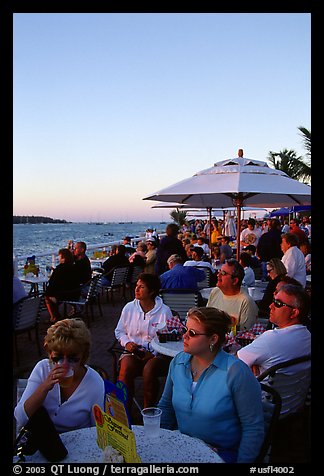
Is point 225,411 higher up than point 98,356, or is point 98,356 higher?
point 225,411

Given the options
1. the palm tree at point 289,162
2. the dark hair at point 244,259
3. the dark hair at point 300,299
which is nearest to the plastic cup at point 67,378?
the dark hair at point 300,299

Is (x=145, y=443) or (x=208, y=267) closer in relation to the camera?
(x=145, y=443)

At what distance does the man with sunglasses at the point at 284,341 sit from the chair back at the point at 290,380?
36 mm

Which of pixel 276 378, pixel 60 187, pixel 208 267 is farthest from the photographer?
pixel 60 187

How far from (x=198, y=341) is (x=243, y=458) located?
0.57 metres

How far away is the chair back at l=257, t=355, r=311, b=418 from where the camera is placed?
8.55 feet

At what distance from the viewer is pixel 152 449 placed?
5.85 ft

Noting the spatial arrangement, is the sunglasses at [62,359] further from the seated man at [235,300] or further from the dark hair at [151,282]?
the seated man at [235,300]

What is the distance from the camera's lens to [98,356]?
556 centimetres

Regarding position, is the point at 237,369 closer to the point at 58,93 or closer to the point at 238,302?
the point at 238,302

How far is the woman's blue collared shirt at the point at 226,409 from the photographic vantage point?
1993 millimetres

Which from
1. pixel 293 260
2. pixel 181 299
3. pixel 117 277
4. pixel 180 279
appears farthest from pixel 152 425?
pixel 117 277

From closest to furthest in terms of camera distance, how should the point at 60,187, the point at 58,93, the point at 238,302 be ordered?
the point at 58,93 < the point at 238,302 < the point at 60,187
